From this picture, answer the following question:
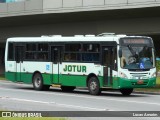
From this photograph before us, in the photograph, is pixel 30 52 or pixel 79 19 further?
pixel 79 19

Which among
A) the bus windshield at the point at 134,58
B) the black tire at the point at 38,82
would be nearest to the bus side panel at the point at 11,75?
the black tire at the point at 38,82

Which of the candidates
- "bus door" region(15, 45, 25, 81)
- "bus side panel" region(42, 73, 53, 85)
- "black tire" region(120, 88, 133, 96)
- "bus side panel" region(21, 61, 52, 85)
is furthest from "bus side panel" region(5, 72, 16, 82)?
"black tire" region(120, 88, 133, 96)

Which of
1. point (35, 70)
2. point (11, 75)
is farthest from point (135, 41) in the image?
point (11, 75)

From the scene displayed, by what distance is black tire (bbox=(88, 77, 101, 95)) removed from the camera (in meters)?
24.7

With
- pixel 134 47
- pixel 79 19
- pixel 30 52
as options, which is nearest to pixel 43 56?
pixel 30 52

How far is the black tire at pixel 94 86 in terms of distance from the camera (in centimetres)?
2470

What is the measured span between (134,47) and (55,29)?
2317cm

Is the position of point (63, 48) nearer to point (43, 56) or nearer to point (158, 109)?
point (43, 56)

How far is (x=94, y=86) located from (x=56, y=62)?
127 inches

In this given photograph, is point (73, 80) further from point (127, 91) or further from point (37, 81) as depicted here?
point (37, 81)

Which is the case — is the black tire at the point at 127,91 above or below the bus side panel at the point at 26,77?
below

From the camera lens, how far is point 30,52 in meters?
29.1

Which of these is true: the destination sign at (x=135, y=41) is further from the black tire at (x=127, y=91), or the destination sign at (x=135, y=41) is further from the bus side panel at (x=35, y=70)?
the bus side panel at (x=35, y=70)

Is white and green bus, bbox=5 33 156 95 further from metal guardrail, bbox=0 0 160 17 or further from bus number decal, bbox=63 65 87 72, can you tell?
metal guardrail, bbox=0 0 160 17
